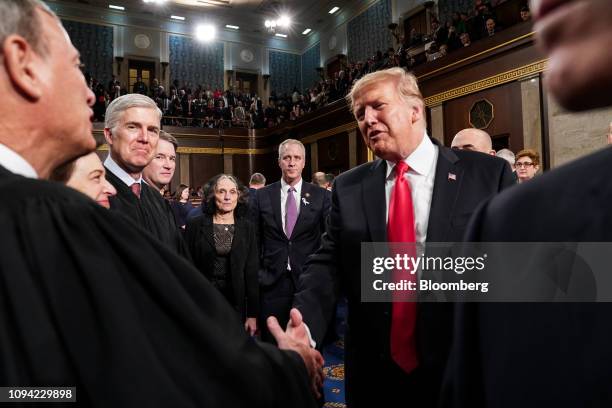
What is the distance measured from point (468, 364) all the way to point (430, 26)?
15.7 metres

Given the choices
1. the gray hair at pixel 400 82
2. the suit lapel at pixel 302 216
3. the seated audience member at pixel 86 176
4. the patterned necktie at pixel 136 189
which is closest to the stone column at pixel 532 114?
the suit lapel at pixel 302 216

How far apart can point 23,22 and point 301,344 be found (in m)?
1.23

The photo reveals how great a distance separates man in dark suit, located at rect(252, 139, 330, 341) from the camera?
161 inches

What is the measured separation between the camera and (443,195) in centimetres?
198

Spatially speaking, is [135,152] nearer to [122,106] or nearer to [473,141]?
[122,106]

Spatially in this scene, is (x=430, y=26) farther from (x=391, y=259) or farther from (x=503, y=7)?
(x=391, y=259)

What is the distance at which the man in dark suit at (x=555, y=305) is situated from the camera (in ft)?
1.80

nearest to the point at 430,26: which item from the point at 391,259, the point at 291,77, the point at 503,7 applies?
the point at 503,7

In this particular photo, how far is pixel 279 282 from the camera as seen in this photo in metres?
4.10

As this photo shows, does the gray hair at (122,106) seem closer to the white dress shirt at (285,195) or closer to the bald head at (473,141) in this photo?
the white dress shirt at (285,195)

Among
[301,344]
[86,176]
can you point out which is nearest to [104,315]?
[301,344]

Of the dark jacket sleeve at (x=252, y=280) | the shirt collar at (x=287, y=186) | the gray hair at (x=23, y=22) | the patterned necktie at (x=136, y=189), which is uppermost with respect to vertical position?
the gray hair at (x=23, y=22)

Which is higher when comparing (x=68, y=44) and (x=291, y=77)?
(x=291, y=77)

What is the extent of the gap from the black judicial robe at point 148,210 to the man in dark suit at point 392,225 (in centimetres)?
99
